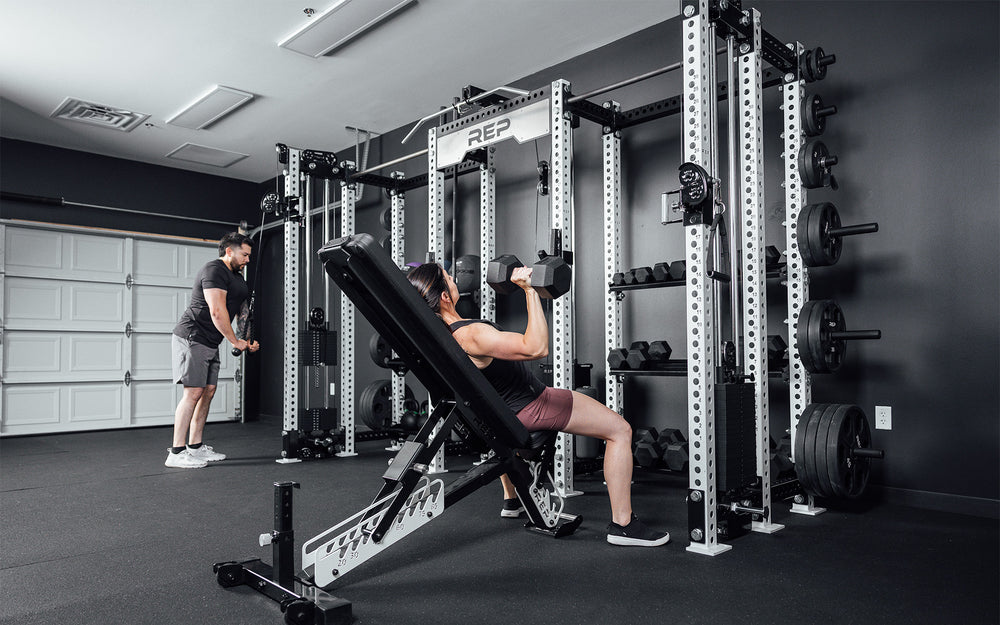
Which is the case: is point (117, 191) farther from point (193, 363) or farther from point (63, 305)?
point (193, 363)

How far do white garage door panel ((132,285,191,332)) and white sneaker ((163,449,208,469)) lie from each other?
120 inches

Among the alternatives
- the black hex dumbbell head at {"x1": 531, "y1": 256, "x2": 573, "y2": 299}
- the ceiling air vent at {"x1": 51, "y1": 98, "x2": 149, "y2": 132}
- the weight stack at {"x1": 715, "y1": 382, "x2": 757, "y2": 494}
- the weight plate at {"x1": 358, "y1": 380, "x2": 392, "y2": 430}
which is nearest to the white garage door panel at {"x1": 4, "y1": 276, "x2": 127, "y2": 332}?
the ceiling air vent at {"x1": 51, "y1": 98, "x2": 149, "y2": 132}

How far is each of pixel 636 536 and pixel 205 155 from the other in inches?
245

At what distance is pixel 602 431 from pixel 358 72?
11.6 ft

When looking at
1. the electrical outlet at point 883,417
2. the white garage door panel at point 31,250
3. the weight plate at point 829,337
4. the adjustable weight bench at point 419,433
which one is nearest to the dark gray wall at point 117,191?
the white garage door panel at point 31,250

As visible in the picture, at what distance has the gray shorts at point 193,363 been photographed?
4.45 m

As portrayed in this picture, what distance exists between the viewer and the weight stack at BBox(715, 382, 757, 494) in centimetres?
240

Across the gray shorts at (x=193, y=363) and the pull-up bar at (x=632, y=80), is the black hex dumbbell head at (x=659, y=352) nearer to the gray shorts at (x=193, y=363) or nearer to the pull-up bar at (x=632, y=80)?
the pull-up bar at (x=632, y=80)

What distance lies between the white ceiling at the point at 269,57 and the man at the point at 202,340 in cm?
131

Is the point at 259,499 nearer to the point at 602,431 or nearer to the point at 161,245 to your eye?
the point at 602,431

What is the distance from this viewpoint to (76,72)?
195 inches

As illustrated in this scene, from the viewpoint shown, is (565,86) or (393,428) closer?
(565,86)

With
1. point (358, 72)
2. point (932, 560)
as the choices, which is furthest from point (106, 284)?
point (932, 560)

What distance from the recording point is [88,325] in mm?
6750
